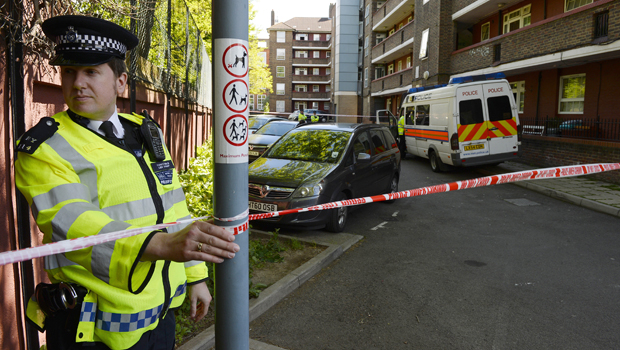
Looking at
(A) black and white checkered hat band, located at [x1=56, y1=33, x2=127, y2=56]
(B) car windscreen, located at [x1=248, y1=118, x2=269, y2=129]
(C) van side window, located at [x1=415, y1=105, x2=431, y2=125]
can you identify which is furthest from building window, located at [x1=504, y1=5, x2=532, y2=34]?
(A) black and white checkered hat band, located at [x1=56, y1=33, x2=127, y2=56]

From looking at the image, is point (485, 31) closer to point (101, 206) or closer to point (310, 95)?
point (101, 206)

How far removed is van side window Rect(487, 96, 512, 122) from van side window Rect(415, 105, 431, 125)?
6.73ft

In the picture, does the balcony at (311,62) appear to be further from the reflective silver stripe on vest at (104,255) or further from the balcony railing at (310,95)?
the reflective silver stripe on vest at (104,255)

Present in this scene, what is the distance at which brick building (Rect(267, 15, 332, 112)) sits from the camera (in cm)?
7300

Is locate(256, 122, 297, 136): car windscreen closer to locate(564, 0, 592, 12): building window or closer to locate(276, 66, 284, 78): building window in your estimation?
locate(564, 0, 592, 12): building window

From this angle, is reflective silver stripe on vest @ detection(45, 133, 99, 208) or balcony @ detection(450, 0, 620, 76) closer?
reflective silver stripe on vest @ detection(45, 133, 99, 208)

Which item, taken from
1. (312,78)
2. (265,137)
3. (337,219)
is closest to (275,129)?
(265,137)

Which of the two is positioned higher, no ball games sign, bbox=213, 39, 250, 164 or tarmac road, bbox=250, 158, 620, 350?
no ball games sign, bbox=213, 39, 250, 164

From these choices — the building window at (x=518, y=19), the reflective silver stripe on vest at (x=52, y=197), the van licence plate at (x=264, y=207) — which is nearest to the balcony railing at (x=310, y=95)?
the building window at (x=518, y=19)

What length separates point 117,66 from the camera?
5.58 ft

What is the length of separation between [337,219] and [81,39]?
5.64m

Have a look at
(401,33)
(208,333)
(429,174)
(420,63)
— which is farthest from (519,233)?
(401,33)

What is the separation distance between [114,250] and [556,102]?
17.1 metres

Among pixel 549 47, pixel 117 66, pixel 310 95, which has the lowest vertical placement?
pixel 117 66
